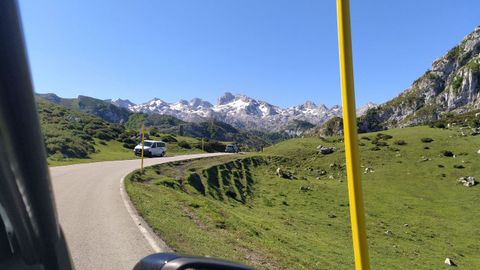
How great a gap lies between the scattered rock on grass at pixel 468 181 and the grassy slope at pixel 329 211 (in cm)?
69

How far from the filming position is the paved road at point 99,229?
29.7 ft

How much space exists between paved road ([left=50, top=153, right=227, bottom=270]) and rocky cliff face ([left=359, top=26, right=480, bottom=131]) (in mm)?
124736

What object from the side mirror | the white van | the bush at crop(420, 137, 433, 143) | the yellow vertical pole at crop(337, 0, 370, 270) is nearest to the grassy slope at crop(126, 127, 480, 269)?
the bush at crop(420, 137, 433, 143)

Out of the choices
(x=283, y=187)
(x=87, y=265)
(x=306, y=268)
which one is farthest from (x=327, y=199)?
(x=87, y=265)

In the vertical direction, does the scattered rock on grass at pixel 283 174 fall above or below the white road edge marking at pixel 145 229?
below

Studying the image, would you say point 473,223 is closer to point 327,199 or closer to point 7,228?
point 327,199

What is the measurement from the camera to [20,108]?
5.03ft

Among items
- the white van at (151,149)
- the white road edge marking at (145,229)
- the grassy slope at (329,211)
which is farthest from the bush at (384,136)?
the white road edge marking at (145,229)

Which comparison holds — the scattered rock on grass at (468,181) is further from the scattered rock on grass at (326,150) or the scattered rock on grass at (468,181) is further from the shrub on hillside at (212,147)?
the shrub on hillside at (212,147)

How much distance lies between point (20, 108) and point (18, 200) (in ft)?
1.14

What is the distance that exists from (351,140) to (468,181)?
43234 mm

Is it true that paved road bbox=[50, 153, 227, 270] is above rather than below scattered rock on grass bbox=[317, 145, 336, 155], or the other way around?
above

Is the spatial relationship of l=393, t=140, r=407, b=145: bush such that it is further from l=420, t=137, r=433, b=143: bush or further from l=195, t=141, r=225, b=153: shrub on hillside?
l=195, t=141, r=225, b=153: shrub on hillside

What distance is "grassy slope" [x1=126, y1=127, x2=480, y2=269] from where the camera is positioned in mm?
13164
